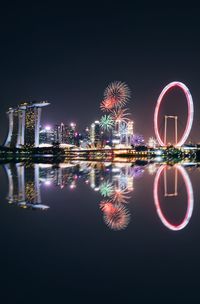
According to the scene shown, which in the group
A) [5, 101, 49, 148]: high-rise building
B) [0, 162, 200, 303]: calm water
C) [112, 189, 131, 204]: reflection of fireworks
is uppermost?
[5, 101, 49, 148]: high-rise building

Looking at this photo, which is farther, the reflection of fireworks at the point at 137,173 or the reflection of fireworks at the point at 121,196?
the reflection of fireworks at the point at 137,173

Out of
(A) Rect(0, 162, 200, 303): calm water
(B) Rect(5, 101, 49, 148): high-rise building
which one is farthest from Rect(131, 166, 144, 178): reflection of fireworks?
(B) Rect(5, 101, 49, 148): high-rise building

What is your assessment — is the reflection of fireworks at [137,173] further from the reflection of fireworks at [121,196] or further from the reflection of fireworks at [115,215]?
the reflection of fireworks at [115,215]

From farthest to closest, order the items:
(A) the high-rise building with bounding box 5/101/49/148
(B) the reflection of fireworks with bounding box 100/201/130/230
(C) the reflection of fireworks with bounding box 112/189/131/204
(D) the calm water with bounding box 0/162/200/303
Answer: (A) the high-rise building with bounding box 5/101/49/148 < (C) the reflection of fireworks with bounding box 112/189/131/204 < (B) the reflection of fireworks with bounding box 100/201/130/230 < (D) the calm water with bounding box 0/162/200/303

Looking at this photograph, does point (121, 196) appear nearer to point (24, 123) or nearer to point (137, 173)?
point (137, 173)

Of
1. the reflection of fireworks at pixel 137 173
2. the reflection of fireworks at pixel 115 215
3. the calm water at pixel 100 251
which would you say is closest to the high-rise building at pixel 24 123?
the reflection of fireworks at pixel 137 173

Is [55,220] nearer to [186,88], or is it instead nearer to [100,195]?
[100,195]

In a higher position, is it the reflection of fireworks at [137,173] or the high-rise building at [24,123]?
the high-rise building at [24,123]

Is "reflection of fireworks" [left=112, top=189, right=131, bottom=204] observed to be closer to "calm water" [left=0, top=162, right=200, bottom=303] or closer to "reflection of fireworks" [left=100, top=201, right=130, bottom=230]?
"calm water" [left=0, top=162, right=200, bottom=303]
